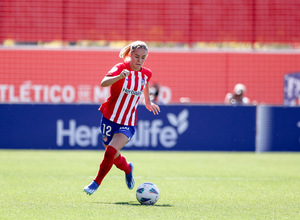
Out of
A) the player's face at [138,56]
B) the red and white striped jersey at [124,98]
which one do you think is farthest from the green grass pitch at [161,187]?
the player's face at [138,56]

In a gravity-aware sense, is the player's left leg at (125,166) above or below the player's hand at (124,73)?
below

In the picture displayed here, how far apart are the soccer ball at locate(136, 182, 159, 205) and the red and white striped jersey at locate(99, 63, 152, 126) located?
89cm

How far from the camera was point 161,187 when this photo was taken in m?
8.52

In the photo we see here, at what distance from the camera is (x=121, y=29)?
2089 centimetres

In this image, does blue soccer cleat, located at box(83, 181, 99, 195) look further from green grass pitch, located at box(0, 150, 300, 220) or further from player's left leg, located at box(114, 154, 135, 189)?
player's left leg, located at box(114, 154, 135, 189)

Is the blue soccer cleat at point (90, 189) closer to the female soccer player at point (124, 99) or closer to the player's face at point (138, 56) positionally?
the female soccer player at point (124, 99)

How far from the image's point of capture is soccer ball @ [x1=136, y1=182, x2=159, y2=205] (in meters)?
6.77

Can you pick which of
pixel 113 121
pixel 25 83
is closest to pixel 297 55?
pixel 25 83

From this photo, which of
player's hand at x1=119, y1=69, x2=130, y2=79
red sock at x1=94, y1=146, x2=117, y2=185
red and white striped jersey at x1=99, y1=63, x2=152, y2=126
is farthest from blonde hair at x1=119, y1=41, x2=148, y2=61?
red sock at x1=94, y1=146, x2=117, y2=185

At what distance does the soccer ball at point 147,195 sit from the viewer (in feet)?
22.2

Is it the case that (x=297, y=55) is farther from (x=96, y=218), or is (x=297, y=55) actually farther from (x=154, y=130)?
(x=96, y=218)

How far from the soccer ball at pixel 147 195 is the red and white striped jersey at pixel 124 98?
887 mm

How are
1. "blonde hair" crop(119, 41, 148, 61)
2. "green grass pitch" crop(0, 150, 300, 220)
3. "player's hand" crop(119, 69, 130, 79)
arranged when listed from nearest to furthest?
1. "green grass pitch" crop(0, 150, 300, 220)
2. "player's hand" crop(119, 69, 130, 79)
3. "blonde hair" crop(119, 41, 148, 61)

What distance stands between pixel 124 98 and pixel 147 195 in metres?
1.28
